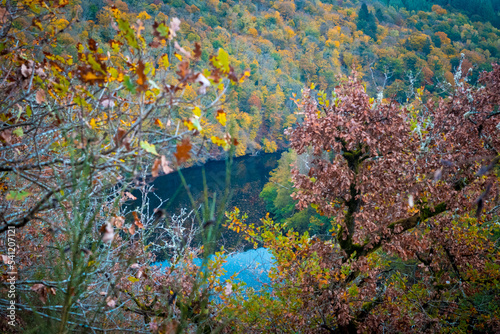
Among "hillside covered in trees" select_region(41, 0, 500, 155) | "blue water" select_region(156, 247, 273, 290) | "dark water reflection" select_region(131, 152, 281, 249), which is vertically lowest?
"dark water reflection" select_region(131, 152, 281, 249)

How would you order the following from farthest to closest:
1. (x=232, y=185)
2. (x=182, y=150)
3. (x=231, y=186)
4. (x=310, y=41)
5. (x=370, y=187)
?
(x=310, y=41), (x=232, y=185), (x=231, y=186), (x=370, y=187), (x=182, y=150)

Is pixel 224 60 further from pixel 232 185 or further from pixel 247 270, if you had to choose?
pixel 232 185

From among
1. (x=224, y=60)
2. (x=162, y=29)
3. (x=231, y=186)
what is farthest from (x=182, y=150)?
(x=231, y=186)

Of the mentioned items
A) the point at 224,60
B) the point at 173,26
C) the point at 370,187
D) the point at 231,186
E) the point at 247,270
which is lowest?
the point at 231,186

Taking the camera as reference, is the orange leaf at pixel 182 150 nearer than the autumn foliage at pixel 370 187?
Yes

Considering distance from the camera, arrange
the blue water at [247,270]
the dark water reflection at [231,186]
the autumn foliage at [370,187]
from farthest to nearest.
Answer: the dark water reflection at [231,186] → the blue water at [247,270] → the autumn foliage at [370,187]

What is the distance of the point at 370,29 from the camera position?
71.5 metres

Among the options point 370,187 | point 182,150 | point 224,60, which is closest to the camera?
point 182,150

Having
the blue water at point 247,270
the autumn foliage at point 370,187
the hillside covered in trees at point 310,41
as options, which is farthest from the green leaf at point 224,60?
the hillside covered in trees at point 310,41

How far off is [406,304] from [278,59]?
58.2m

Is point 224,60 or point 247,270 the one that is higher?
point 224,60

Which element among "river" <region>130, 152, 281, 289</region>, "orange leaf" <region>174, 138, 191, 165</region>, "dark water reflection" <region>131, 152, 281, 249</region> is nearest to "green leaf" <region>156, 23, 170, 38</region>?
"orange leaf" <region>174, 138, 191, 165</region>

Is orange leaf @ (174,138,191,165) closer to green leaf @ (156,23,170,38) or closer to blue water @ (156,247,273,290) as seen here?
green leaf @ (156,23,170,38)

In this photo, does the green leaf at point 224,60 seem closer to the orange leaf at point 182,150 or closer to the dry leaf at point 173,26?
the dry leaf at point 173,26
